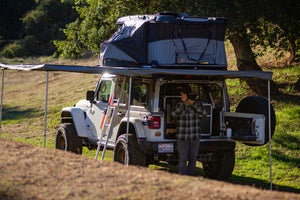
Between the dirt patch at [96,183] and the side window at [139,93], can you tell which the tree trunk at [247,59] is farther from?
the dirt patch at [96,183]

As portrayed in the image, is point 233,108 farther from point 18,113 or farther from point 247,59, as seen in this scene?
point 18,113

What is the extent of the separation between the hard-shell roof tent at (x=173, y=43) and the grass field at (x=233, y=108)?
2752 millimetres

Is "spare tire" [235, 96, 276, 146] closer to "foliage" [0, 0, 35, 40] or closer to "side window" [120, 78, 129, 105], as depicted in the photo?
"side window" [120, 78, 129, 105]

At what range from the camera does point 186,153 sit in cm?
864

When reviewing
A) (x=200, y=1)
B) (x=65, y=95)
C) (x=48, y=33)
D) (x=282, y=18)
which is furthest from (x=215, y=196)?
(x=48, y=33)

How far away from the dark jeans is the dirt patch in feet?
4.70

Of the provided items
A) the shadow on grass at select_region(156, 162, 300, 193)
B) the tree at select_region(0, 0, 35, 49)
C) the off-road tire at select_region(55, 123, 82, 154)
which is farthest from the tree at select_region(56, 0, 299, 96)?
the tree at select_region(0, 0, 35, 49)

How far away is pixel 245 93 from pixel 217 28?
760cm

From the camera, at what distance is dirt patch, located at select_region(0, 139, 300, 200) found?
5926 millimetres

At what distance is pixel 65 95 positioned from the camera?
24.3 m

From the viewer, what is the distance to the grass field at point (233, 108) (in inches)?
443

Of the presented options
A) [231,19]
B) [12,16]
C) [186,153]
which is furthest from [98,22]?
[12,16]

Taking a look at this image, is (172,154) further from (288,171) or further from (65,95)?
(65,95)

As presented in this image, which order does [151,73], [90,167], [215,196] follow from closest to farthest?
[215,196]
[90,167]
[151,73]
